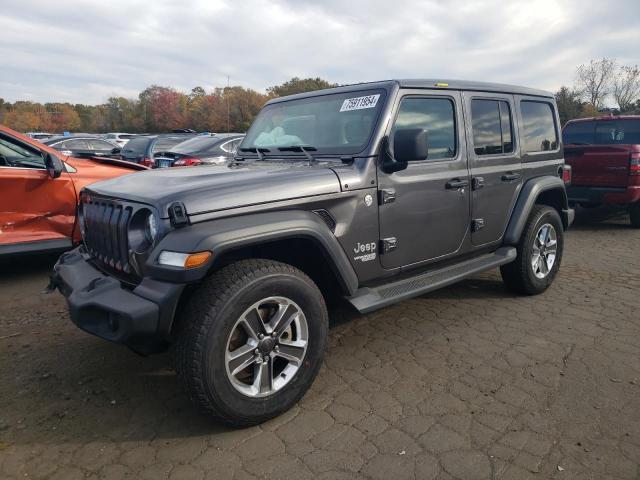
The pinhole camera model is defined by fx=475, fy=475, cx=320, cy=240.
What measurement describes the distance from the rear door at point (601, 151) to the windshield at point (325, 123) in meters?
5.83

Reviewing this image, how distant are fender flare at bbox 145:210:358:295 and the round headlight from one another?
14cm

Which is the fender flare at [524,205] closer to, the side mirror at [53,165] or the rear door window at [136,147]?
the side mirror at [53,165]

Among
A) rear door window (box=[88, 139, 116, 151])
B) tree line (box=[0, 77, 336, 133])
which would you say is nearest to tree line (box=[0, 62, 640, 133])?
tree line (box=[0, 77, 336, 133])

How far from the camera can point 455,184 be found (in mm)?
3709

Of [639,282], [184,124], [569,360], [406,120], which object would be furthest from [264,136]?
[184,124]

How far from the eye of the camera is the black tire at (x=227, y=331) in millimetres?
2381

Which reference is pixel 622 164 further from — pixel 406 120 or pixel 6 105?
pixel 6 105

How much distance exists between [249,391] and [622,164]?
7.25 meters

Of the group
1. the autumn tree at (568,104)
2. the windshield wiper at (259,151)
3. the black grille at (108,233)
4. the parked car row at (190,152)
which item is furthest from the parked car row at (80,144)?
the autumn tree at (568,104)

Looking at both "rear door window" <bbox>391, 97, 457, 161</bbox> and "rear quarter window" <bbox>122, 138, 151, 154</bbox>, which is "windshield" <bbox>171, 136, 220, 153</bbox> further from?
"rear door window" <bbox>391, 97, 457, 161</bbox>

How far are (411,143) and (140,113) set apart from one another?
2921 inches

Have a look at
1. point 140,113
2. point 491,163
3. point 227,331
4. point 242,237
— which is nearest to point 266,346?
point 227,331

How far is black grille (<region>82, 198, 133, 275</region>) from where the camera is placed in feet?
8.84

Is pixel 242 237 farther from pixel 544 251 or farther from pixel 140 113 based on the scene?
pixel 140 113
